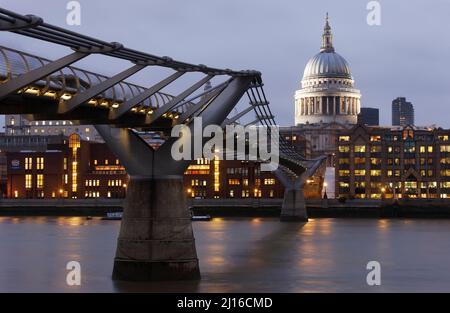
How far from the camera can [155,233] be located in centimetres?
3566

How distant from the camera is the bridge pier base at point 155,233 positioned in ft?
117

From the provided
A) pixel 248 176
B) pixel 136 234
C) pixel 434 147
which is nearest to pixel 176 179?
pixel 136 234

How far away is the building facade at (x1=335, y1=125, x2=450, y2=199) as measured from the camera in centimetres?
15800

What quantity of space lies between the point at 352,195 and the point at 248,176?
57.6 ft

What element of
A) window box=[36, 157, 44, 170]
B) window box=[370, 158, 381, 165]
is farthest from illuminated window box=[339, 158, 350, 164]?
window box=[36, 157, 44, 170]

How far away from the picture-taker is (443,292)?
38719mm

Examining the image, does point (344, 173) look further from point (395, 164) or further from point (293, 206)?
point (293, 206)

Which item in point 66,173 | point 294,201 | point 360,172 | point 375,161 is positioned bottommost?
point 294,201

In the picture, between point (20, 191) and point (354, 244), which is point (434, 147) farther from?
point (354, 244)

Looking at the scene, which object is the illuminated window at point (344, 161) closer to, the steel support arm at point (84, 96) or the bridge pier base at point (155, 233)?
the bridge pier base at point (155, 233)
